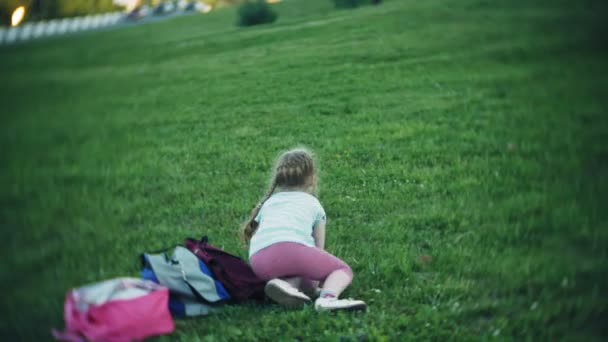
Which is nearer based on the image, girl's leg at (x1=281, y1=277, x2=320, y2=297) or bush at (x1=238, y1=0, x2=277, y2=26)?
girl's leg at (x1=281, y1=277, x2=320, y2=297)

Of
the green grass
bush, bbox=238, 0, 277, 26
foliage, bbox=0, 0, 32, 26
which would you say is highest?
foliage, bbox=0, 0, 32, 26

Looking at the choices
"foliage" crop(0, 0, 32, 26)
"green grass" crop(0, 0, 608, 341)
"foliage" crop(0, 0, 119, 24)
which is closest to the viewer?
"green grass" crop(0, 0, 608, 341)

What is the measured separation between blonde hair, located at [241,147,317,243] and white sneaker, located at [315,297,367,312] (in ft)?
3.43

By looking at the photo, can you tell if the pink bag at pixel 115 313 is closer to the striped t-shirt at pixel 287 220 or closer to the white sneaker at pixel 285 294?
the white sneaker at pixel 285 294

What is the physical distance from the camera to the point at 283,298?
3.33 m

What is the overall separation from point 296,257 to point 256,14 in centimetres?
2111

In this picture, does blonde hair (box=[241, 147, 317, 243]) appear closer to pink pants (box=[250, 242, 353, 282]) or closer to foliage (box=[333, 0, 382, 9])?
pink pants (box=[250, 242, 353, 282])

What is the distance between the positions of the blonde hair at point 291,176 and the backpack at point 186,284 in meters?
0.73

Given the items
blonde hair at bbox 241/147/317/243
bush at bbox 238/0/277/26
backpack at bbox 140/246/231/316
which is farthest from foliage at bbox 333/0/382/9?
backpack at bbox 140/246/231/316

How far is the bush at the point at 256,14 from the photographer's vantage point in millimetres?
22891

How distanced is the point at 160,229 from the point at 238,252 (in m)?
0.95

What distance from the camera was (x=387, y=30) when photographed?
640 inches

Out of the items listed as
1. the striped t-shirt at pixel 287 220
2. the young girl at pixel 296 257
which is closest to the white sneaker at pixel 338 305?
the young girl at pixel 296 257

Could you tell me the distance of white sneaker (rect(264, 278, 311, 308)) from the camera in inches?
130
